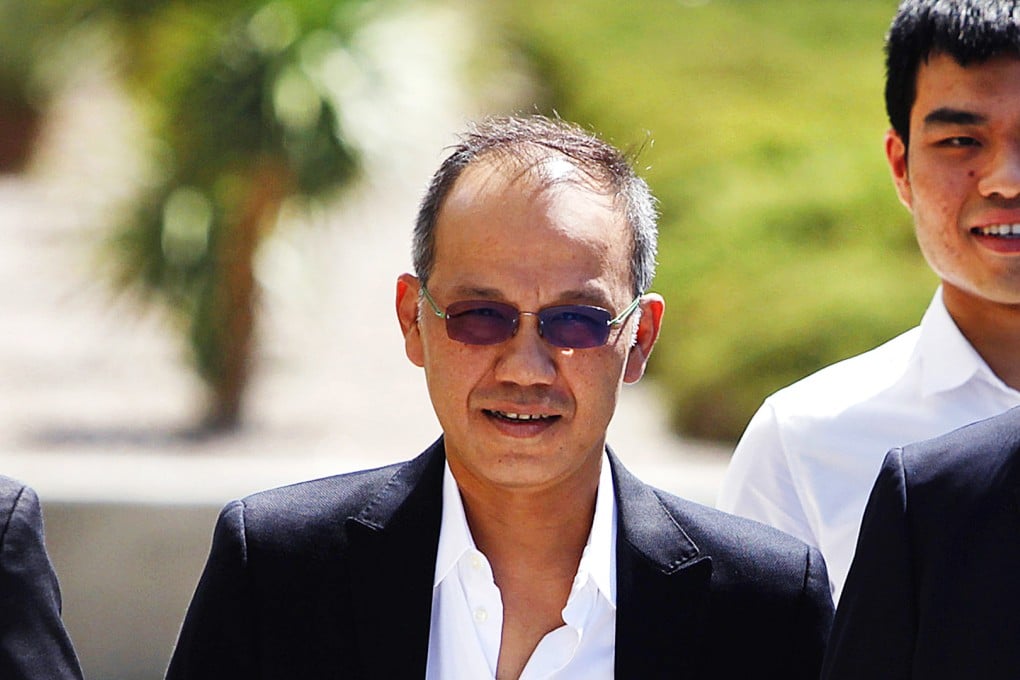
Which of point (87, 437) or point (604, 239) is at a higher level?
point (604, 239)

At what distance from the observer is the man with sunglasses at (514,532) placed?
2.49 m

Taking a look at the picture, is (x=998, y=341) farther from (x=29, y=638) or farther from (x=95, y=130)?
(x=95, y=130)

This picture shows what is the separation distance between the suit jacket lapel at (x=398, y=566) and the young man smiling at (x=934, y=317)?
711 millimetres

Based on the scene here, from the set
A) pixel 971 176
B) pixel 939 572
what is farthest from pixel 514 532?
pixel 971 176

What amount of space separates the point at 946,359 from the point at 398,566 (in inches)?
43.8

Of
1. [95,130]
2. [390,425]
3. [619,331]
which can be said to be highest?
[95,130]

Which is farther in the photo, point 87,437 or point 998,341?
point 87,437

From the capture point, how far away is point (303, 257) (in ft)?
25.5

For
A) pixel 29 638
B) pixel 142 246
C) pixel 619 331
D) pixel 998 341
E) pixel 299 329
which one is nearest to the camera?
pixel 29 638

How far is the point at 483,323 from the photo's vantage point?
8.21ft

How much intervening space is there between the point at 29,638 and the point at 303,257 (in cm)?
547

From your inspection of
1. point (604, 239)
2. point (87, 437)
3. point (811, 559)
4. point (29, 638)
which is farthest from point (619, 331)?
point (87, 437)

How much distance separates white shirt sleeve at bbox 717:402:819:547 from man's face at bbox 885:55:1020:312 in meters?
0.43

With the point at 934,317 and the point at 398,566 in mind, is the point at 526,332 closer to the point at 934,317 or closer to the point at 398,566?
the point at 398,566
